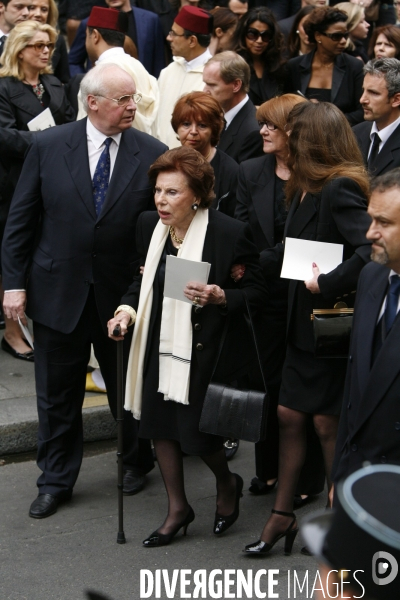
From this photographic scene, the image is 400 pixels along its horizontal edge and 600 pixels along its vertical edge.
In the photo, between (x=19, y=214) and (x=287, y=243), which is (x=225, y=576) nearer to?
(x=287, y=243)

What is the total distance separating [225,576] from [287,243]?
1.63m

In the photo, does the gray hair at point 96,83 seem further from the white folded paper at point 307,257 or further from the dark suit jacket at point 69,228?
the white folded paper at point 307,257

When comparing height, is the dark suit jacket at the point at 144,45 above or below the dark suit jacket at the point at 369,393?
above

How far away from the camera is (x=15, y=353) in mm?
7277

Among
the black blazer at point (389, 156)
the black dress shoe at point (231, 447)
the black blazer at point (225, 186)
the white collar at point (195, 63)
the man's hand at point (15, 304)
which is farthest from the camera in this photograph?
the white collar at point (195, 63)

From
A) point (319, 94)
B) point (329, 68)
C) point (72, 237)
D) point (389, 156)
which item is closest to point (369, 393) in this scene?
point (72, 237)

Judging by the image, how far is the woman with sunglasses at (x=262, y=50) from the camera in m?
7.80

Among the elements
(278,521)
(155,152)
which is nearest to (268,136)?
(155,152)

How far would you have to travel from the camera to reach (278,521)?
15.7 ft

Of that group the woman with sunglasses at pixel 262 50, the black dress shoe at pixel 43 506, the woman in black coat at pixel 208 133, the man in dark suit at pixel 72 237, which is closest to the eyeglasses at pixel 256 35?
the woman with sunglasses at pixel 262 50

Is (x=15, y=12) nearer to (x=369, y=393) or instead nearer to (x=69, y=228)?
(x=69, y=228)

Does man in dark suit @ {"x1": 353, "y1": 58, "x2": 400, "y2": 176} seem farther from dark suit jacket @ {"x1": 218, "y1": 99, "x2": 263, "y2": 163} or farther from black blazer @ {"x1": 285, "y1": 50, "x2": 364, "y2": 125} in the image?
black blazer @ {"x1": 285, "y1": 50, "x2": 364, "y2": 125}

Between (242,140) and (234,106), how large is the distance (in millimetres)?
317

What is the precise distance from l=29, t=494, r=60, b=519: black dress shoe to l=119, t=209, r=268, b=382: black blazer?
119 cm
